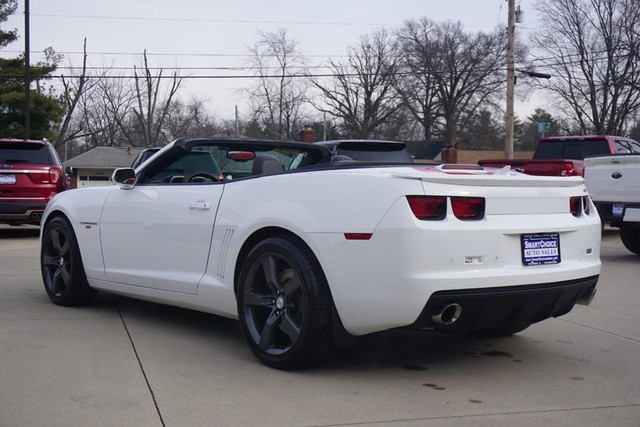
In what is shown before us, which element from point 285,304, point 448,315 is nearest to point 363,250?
point 448,315

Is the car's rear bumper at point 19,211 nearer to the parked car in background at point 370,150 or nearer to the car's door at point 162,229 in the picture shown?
the parked car in background at point 370,150

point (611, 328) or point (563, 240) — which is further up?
point (563, 240)

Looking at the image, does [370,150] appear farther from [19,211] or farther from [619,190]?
[19,211]

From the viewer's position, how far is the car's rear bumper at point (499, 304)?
410 cm

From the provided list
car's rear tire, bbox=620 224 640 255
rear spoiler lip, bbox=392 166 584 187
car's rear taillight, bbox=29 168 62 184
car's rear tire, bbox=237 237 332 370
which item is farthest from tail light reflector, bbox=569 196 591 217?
car's rear taillight, bbox=29 168 62 184

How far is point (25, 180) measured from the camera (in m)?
13.5

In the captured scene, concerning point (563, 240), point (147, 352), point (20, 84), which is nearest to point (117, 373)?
point (147, 352)

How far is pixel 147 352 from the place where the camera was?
5086 mm

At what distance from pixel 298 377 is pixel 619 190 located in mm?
8109

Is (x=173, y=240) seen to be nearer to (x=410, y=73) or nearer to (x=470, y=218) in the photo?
(x=470, y=218)

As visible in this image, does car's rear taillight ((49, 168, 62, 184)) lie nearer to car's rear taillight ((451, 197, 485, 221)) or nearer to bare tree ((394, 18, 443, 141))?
car's rear taillight ((451, 197, 485, 221))

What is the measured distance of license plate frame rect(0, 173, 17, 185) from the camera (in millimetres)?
13359

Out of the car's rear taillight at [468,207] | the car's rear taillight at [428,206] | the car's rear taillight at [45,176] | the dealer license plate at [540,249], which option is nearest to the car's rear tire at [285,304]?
the car's rear taillight at [428,206]

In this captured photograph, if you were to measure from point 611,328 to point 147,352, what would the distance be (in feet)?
12.1
